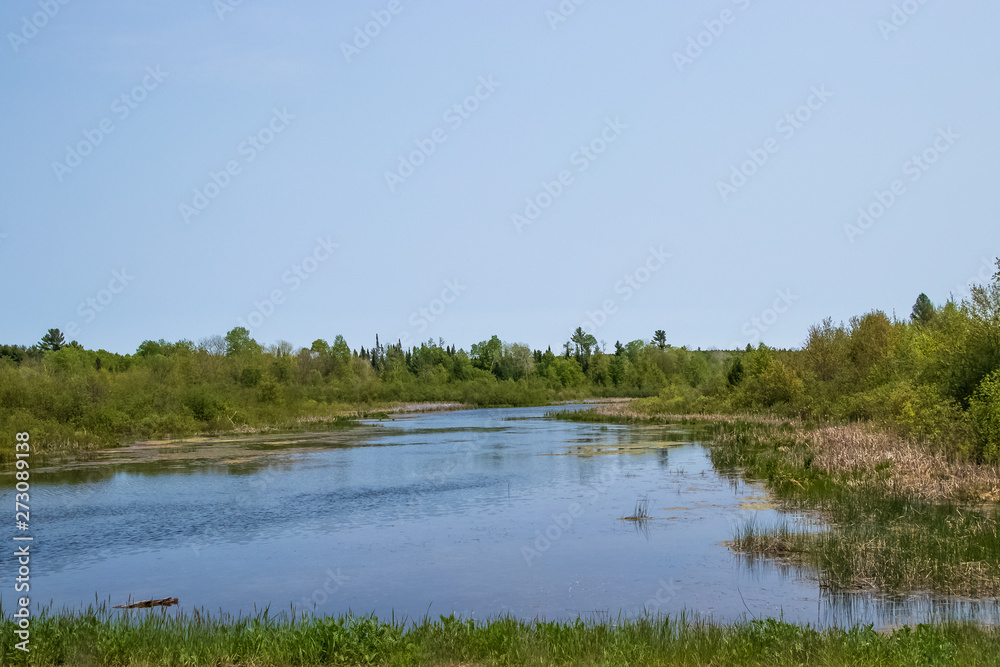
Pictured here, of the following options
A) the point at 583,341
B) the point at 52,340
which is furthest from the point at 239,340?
the point at 583,341

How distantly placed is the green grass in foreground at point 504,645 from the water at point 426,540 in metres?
2.25

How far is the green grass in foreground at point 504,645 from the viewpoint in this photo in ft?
30.2

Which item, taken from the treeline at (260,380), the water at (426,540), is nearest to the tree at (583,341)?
the treeline at (260,380)

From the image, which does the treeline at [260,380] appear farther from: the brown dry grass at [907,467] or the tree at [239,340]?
the brown dry grass at [907,467]

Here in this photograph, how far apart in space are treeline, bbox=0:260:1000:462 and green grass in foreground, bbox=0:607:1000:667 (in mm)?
14680

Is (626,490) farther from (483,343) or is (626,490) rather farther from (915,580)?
(483,343)

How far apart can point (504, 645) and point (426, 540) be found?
9.84m

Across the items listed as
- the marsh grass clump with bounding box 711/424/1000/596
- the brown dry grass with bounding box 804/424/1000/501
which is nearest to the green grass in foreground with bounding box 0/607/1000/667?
the marsh grass clump with bounding box 711/424/1000/596

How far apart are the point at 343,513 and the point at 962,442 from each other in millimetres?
18985

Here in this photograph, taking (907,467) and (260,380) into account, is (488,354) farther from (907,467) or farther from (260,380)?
(907,467)

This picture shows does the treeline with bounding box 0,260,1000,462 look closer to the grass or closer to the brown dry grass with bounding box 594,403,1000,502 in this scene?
the brown dry grass with bounding box 594,403,1000,502

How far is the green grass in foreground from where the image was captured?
9.20 m

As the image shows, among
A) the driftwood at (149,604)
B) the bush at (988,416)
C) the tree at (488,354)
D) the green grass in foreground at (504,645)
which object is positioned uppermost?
the tree at (488,354)

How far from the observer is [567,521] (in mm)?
21578
